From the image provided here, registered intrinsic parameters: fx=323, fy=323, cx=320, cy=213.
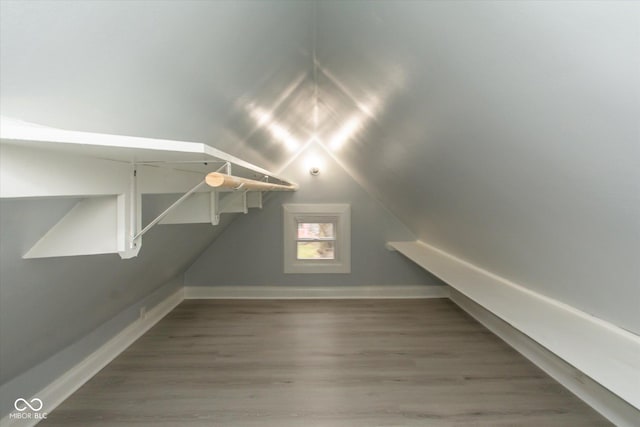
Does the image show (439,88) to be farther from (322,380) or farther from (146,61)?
(322,380)

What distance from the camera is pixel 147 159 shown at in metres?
0.82

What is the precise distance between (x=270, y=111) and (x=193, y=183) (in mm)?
667

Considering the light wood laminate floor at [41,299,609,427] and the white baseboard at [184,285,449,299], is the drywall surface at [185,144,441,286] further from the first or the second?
the light wood laminate floor at [41,299,609,427]

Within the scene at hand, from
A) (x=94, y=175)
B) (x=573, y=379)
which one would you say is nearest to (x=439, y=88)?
(x=94, y=175)

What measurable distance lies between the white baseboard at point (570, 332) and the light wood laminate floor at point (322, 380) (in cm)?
57

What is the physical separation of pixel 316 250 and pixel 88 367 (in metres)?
2.25

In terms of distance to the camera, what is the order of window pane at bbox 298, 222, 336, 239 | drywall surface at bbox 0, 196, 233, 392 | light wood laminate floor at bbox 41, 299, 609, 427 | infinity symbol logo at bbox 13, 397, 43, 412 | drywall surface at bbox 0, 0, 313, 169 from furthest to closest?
1. window pane at bbox 298, 222, 336, 239
2. light wood laminate floor at bbox 41, 299, 609, 427
3. infinity symbol logo at bbox 13, 397, 43, 412
4. drywall surface at bbox 0, 196, 233, 392
5. drywall surface at bbox 0, 0, 313, 169

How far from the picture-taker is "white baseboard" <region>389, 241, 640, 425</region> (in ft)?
3.32

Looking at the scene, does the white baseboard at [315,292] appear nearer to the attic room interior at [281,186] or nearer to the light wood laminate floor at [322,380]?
the attic room interior at [281,186]

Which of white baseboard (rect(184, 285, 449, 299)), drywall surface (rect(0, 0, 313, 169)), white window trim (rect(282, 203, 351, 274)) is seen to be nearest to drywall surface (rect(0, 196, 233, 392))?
drywall surface (rect(0, 0, 313, 169))

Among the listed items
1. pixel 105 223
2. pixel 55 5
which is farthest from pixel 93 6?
pixel 105 223

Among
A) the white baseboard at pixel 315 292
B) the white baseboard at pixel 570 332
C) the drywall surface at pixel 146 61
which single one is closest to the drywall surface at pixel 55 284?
the drywall surface at pixel 146 61

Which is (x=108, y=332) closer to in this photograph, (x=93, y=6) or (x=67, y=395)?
(x=67, y=395)

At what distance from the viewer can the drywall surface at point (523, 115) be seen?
0.61 meters
